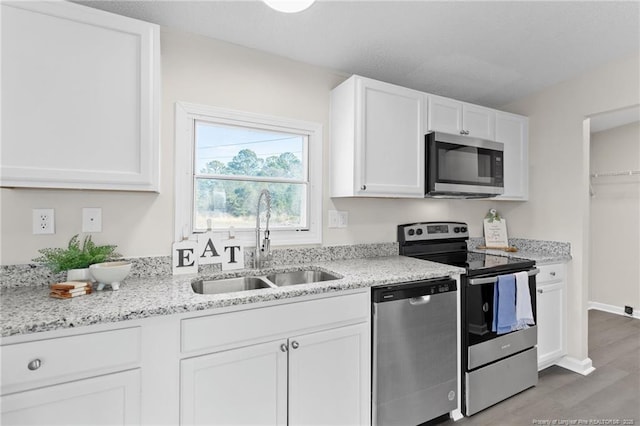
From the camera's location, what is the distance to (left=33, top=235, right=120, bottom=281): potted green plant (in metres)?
1.50

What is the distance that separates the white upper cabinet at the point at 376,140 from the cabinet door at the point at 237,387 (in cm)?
115

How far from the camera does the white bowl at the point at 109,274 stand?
146 cm

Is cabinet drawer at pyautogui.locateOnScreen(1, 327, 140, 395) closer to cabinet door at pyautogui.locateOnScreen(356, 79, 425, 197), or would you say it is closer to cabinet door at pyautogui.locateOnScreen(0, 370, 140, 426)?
cabinet door at pyautogui.locateOnScreen(0, 370, 140, 426)

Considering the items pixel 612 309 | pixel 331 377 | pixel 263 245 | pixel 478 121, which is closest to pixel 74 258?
pixel 263 245

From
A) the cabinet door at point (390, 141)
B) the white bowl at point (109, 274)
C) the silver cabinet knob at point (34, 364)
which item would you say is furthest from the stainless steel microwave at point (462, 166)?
the silver cabinet knob at point (34, 364)

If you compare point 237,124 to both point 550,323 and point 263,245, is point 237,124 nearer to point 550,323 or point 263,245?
point 263,245

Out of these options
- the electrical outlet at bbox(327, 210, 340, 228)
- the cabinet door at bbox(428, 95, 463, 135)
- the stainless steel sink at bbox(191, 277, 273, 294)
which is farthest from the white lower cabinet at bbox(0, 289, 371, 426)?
the cabinet door at bbox(428, 95, 463, 135)

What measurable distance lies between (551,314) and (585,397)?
1.91 feet

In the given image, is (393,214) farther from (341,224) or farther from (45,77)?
(45,77)

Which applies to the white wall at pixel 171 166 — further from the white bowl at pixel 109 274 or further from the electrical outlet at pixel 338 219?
the white bowl at pixel 109 274

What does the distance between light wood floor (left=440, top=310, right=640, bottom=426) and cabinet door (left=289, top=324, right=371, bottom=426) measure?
0.73 meters

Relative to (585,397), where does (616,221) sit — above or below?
above

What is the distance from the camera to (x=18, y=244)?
5.06 ft

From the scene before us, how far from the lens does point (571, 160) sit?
8.87 ft
